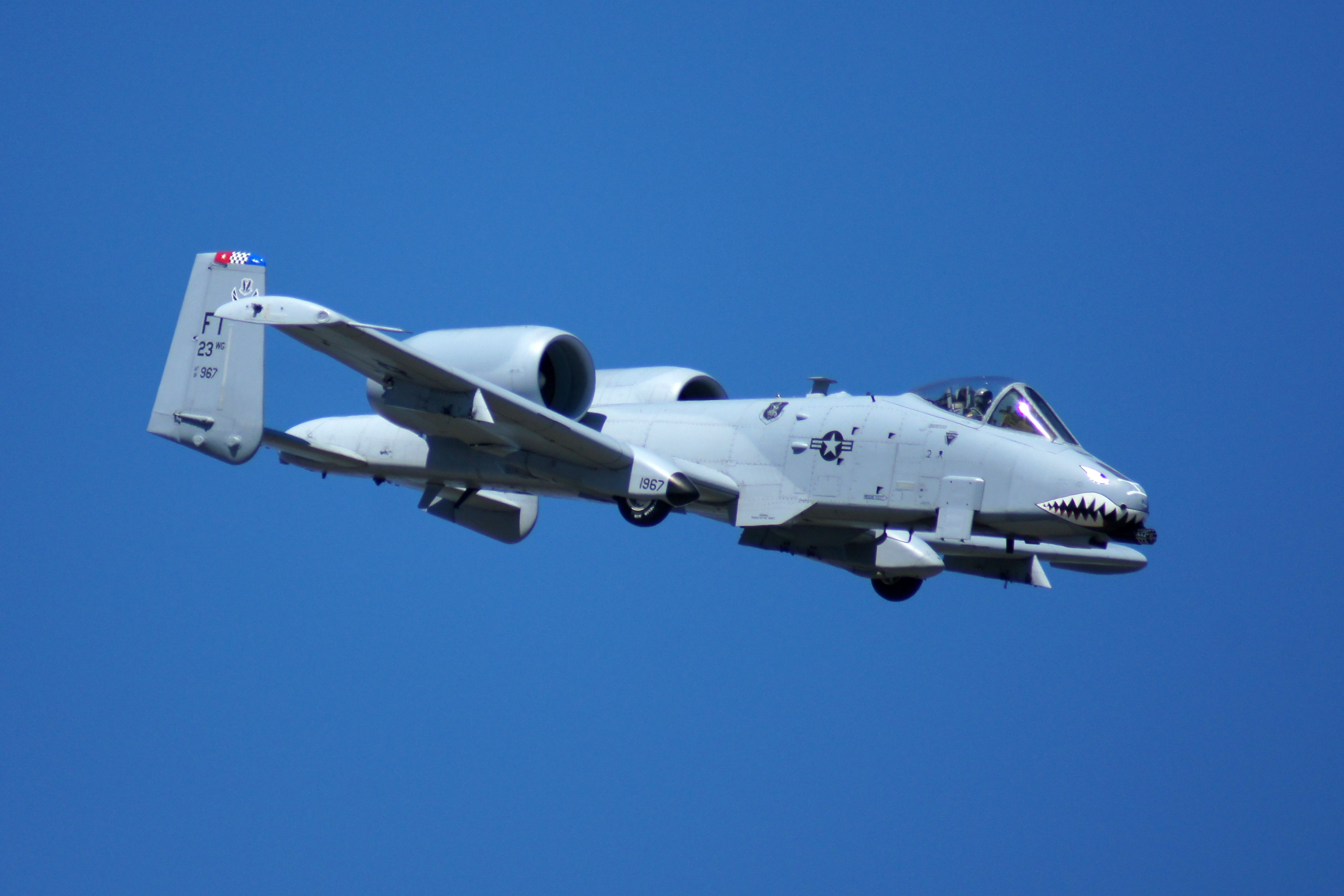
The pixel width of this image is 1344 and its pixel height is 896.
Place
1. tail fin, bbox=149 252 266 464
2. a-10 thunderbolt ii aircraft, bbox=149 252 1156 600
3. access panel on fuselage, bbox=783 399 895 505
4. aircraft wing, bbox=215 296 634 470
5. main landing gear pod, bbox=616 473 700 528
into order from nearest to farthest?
1. aircraft wing, bbox=215 296 634 470
2. a-10 thunderbolt ii aircraft, bbox=149 252 1156 600
3. main landing gear pod, bbox=616 473 700 528
4. access panel on fuselage, bbox=783 399 895 505
5. tail fin, bbox=149 252 266 464

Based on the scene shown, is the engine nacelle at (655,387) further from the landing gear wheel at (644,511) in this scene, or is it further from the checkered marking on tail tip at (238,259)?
the checkered marking on tail tip at (238,259)

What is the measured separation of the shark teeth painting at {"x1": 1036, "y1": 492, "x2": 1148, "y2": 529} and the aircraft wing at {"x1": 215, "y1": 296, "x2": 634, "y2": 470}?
3.78 m

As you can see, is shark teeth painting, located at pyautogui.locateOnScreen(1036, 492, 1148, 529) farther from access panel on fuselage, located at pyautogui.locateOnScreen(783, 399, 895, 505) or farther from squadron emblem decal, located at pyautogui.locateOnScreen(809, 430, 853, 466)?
squadron emblem decal, located at pyautogui.locateOnScreen(809, 430, 853, 466)

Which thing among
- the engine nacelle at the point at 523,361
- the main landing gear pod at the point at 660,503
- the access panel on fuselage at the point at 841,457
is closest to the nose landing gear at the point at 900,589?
the access panel on fuselage at the point at 841,457

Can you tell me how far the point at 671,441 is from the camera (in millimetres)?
14711

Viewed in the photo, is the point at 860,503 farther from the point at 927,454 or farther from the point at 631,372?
the point at 631,372

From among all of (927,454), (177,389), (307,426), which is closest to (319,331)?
(177,389)

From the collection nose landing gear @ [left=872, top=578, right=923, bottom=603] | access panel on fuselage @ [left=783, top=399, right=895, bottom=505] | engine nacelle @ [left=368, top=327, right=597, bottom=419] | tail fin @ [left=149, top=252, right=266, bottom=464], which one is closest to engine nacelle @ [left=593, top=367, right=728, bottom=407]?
engine nacelle @ [left=368, top=327, right=597, bottom=419]

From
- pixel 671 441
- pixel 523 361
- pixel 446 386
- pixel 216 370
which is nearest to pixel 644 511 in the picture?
pixel 671 441

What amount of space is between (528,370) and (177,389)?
3.70 meters

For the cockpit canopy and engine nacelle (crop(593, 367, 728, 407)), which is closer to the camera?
the cockpit canopy

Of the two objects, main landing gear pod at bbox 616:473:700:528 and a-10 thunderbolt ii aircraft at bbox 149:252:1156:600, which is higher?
a-10 thunderbolt ii aircraft at bbox 149:252:1156:600

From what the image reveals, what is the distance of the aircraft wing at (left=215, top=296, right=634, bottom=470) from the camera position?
39.2 ft

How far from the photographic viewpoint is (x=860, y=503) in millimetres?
13609
